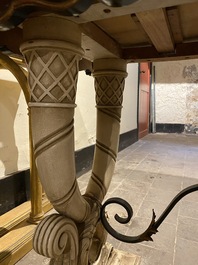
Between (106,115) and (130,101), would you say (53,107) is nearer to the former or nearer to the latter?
(106,115)

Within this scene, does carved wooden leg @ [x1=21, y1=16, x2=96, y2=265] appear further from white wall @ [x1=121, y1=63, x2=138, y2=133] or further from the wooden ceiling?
white wall @ [x1=121, y1=63, x2=138, y2=133]

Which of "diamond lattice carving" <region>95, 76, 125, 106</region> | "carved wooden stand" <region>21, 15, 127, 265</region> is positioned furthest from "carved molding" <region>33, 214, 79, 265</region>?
"diamond lattice carving" <region>95, 76, 125, 106</region>

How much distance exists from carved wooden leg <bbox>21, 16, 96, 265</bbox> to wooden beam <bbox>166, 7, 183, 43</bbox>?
22cm

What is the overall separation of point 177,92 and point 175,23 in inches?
202

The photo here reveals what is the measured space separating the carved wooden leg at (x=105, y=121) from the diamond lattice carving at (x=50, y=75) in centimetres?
28

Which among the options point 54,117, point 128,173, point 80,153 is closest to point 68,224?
point 54,117

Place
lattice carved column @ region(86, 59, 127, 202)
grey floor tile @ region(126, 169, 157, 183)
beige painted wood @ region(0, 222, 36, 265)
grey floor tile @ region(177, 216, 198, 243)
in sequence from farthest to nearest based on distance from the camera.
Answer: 1. grey floor tile @ region(126, 169, 157, 183)
2. grey floor tile @ region(177, 216, 198, 243)
3. beige painted wood @ region(0, 222, 36, 265)
4. lattice carved column @ region(86, 59, 127, 202)

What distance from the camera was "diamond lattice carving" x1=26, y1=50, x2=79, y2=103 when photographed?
0.40 meters

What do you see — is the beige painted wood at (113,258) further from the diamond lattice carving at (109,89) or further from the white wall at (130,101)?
the white wall at (130,101)

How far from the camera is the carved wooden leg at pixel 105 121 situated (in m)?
0.69

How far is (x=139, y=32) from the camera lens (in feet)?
2.03

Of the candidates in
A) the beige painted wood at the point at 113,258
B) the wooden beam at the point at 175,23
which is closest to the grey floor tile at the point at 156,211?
the beige painted wood at the point at 113,258

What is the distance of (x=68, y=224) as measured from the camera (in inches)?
18.6

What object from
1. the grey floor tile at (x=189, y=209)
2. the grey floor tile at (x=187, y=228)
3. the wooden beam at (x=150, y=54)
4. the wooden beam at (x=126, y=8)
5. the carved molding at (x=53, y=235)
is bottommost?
the grey floor tile at (x=189, y=209)
